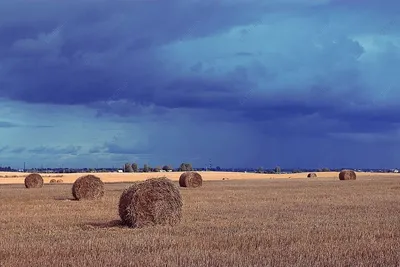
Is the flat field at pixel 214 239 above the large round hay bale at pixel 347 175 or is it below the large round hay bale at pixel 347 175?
below

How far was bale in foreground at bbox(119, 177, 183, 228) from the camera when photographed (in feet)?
62.8

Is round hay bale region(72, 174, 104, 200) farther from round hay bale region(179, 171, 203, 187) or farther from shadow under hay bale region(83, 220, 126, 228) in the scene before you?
round hay bale region(179, 171, 203, 187)

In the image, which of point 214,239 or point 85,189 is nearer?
point 214,239

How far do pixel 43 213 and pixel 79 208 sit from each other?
2646mm

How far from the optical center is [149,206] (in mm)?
19578

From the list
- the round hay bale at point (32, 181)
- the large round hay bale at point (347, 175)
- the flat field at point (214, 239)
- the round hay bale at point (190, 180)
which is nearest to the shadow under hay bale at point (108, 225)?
the flat field at point (214, 239)

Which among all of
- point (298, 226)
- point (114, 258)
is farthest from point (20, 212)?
point (114, 258)

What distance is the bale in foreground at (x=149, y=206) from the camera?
19156 millimetres

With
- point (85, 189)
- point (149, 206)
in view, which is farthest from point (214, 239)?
point (85, 189)

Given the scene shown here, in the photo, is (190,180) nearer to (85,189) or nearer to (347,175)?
(85,189)

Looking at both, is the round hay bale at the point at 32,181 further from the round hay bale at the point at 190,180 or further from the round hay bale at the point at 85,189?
the round hay bale at the point at 85,189

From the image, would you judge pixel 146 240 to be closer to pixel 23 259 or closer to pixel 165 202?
pixel 23 259

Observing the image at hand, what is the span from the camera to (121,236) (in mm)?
15477

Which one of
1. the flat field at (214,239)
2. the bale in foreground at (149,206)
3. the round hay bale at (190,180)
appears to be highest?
the round hay bale at (190,180)
